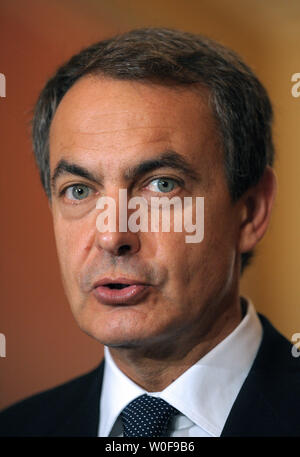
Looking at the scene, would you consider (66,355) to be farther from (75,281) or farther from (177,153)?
(177,153)

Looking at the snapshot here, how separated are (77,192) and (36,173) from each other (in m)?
0.28

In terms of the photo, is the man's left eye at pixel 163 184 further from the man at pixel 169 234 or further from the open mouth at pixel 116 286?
the open mouth at pixel 116 286

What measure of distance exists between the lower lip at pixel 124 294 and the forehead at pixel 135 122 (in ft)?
0.70

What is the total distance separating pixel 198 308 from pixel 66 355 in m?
0.45

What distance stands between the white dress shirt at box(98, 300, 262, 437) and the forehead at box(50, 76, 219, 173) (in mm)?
350

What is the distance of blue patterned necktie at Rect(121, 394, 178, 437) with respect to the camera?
1052mm

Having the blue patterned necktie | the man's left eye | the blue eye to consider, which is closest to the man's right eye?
the blue eye

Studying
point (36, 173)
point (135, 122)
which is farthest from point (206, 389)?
point (36, 173)

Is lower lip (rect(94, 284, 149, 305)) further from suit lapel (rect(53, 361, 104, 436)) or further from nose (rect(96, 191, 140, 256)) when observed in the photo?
suit lapel (rect(53, 361, 104, 436))

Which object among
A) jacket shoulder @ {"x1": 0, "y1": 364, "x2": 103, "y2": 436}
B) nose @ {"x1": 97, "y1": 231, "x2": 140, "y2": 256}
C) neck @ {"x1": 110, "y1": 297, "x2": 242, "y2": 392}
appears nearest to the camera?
nose @ {"x1": 97, "y1": 231, "x2": 140, "y2": 256}

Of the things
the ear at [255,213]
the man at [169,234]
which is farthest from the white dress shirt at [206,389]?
the ear at [255,213]

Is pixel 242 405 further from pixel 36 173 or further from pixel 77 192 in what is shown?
pixel 36 173

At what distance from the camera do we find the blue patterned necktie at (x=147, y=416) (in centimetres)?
105
